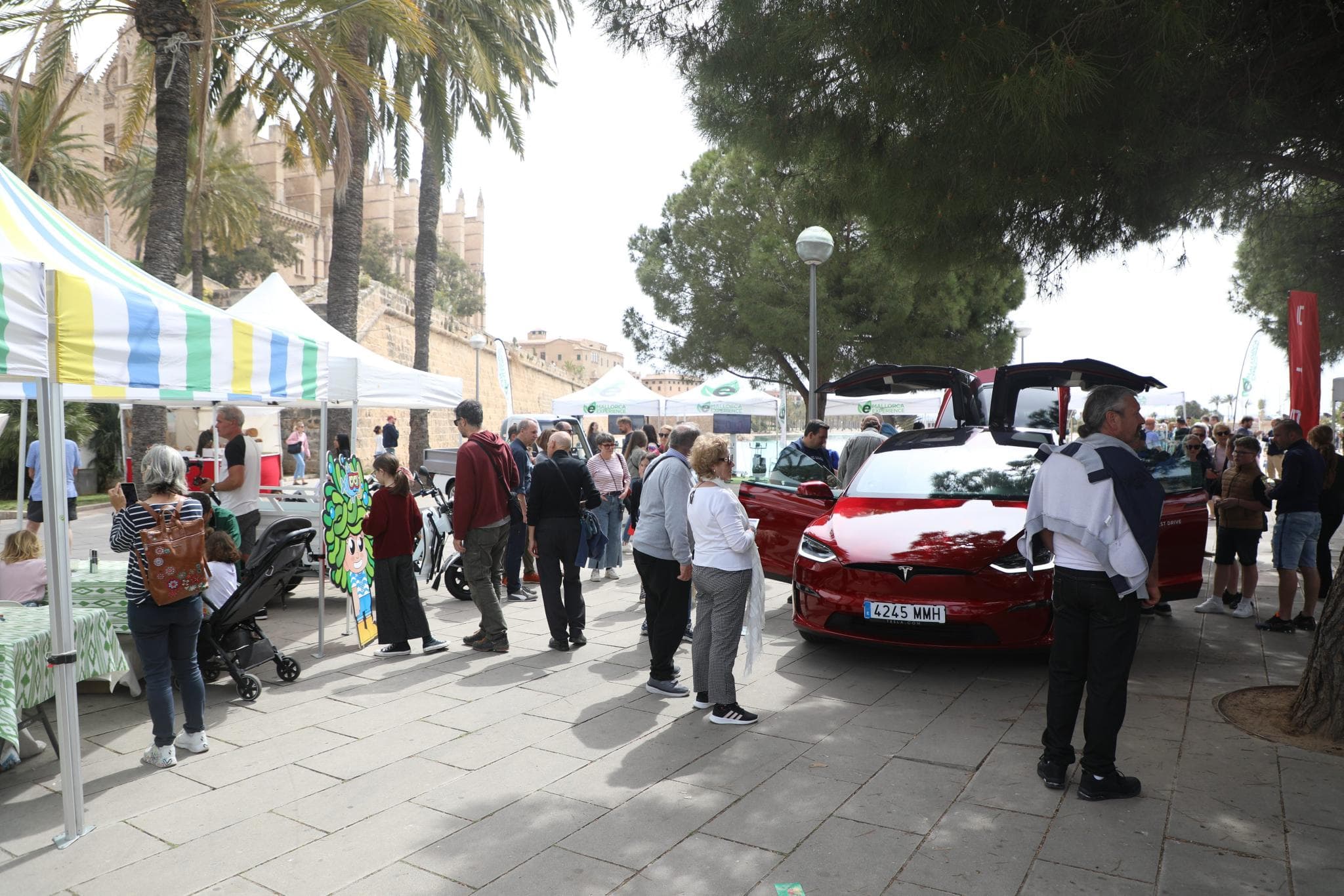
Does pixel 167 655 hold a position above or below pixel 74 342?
below

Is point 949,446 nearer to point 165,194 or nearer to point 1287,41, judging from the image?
point 1287,41

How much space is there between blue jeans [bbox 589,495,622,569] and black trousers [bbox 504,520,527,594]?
50.4 inches

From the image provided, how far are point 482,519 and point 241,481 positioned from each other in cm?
225

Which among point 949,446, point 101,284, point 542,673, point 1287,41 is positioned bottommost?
point 542,673

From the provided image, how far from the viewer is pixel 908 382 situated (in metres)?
8.98

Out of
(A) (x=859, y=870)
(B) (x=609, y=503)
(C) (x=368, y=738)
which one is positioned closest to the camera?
(A) (x=859, y=870)

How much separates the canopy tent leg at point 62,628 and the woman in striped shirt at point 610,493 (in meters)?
6.41

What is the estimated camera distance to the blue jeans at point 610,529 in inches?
402

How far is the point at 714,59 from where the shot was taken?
6.66m

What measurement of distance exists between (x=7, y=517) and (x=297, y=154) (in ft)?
28.2

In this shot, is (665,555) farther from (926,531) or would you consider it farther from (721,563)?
(926,531)

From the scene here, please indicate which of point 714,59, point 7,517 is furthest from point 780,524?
point 7,517

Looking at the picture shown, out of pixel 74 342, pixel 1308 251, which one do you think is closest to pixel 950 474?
pixel 74 342

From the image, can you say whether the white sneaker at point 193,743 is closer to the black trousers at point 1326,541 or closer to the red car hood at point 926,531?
the red car hood at point 926,531
